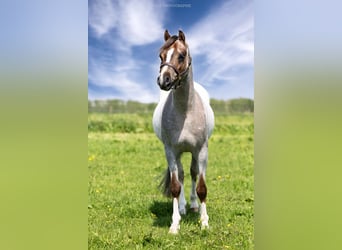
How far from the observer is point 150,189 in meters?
3.73

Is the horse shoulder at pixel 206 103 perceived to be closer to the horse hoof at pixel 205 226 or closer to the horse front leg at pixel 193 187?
the horse front leg at pixel 193 187

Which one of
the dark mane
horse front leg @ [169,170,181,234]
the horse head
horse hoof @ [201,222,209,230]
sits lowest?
horse hoof @ [201,222,209,230]

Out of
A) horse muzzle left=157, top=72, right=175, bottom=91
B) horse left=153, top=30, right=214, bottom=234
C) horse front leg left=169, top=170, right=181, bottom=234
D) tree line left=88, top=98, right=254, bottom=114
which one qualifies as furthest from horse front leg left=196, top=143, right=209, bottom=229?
horse muzzle left=157, top=72, right=175, bottom=91

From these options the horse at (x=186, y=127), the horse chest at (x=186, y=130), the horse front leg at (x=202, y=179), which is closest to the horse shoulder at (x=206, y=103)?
the horse at (x=186, y=127)

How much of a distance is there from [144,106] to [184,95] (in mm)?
978

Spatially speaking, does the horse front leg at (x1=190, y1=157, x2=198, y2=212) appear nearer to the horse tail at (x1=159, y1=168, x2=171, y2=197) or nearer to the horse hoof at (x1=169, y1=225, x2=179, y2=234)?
the horse tail at (x1=159, y1=168, x2=171, y2=197)

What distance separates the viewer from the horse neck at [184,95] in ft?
9.52

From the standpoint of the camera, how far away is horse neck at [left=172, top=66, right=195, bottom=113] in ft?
9.52

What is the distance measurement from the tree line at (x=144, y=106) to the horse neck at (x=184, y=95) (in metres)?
0.31

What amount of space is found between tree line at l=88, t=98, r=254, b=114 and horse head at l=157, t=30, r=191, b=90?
0.54 meters

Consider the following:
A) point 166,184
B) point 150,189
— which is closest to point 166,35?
point 166,184
